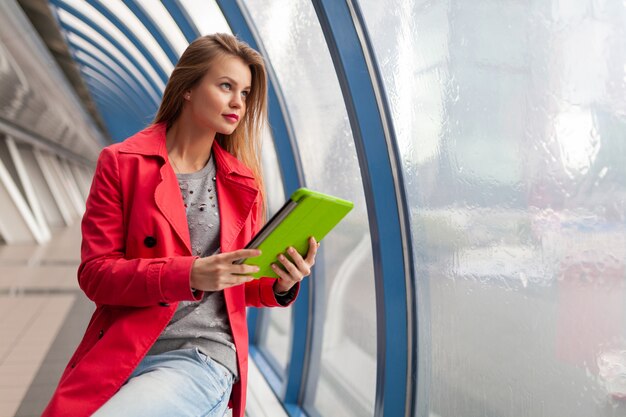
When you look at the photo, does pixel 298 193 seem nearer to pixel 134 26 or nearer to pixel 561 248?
pixel 561 248

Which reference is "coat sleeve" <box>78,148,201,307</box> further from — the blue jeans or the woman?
the blue jeans

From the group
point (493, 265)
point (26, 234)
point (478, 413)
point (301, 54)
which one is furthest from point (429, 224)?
point (26, 234)

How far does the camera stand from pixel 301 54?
4312 mm

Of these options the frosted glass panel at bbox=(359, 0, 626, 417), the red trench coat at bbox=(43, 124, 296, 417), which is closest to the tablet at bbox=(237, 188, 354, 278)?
the red trench coat at bbox=(43, 124, 296, 417)

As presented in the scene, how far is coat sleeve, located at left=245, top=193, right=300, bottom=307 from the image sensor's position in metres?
2.18

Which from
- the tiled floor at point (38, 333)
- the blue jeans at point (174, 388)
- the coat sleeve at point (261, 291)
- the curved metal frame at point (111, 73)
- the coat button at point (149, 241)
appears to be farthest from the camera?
the curved metal frame at point (111, 73)

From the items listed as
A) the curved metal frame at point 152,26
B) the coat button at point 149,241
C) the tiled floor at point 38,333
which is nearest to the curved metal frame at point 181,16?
the curved metal frame at point 152,26

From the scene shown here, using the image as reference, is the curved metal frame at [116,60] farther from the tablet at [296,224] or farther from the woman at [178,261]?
the tablet at [296,224]

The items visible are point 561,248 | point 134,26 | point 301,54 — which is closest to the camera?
point 561,248

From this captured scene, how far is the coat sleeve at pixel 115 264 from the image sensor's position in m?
1.79

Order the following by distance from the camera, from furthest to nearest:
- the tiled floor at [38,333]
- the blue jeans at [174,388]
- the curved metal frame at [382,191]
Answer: the tiled floor at [38,333]
the curved metal frame at [382,191]
the blue jeans at [174,388]

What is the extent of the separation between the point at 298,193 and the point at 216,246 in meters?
0.49

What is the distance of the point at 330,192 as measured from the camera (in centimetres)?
423

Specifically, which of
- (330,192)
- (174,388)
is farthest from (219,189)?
(330,192)
